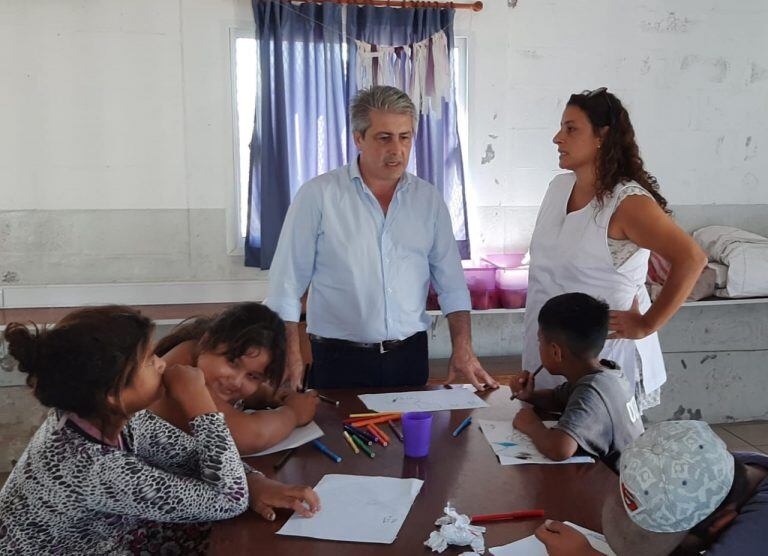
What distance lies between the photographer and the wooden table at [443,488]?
128cm

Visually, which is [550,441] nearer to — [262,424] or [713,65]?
[262,424]

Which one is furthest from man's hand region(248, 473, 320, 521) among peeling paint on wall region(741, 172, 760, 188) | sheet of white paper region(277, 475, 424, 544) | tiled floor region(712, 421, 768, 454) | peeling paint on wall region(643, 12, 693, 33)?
peeling paint on wall region(741, 172, 760, 188)

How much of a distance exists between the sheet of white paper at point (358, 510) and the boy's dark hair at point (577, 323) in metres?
0.66

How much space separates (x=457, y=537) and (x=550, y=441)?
473 mm

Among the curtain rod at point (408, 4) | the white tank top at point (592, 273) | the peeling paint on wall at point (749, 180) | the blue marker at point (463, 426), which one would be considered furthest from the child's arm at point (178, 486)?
the peeling paint on wall at point (749, 180)

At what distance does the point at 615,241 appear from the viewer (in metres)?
2.17

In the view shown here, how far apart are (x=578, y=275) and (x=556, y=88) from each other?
2.39m

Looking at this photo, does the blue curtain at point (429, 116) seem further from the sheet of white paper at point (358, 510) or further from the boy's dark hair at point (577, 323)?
the sheet of white paper at point (358, 510)

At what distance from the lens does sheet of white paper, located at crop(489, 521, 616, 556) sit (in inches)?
48.6

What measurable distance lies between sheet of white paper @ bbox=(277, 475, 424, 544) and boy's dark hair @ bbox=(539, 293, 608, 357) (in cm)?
66

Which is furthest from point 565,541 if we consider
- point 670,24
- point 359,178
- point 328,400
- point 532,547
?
point 670,24

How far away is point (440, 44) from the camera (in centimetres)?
393

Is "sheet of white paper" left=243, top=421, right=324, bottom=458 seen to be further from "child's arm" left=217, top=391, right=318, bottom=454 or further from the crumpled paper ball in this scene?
the crumpled paper ball

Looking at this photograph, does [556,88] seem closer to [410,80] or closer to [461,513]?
[410,80]
